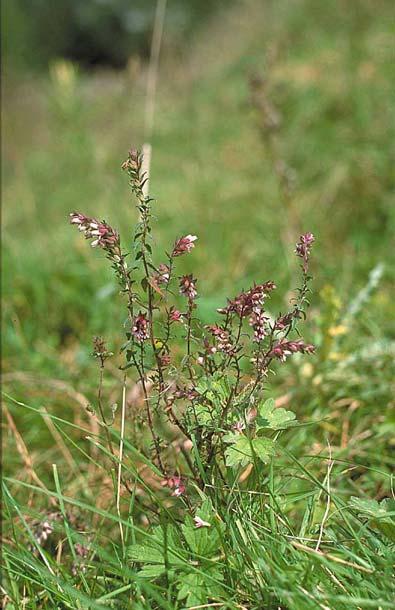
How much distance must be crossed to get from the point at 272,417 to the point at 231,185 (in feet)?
9.74

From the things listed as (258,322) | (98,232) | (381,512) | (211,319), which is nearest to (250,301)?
(258,322)

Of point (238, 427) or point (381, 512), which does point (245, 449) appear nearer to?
point (238, 427)

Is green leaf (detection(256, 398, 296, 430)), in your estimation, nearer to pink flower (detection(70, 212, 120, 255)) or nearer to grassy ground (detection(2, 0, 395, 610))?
grassy ground (detection(2, 0, 395, 610))

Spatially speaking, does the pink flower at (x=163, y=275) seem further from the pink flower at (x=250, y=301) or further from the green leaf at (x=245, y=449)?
the green leaf at (x=245, y=449)

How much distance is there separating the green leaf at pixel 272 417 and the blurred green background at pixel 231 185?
73 centimetres

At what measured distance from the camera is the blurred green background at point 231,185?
2453 mm

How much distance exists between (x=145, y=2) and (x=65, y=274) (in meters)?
16.5

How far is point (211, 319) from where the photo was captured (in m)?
2.05

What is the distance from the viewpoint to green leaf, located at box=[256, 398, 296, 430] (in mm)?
1037

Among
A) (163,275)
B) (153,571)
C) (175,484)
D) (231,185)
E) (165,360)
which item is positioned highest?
(231,185)

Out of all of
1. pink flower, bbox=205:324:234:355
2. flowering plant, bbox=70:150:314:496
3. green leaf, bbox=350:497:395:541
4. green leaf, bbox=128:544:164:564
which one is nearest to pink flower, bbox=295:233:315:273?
flowering plant, bbox=70:150:314:496

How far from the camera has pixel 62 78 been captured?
12.0ft

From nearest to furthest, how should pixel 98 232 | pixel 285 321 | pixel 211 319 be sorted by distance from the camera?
pixel 98 232 < pixel 285 321 < pixel 211 319

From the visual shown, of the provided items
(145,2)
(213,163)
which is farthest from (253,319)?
(145,2)
